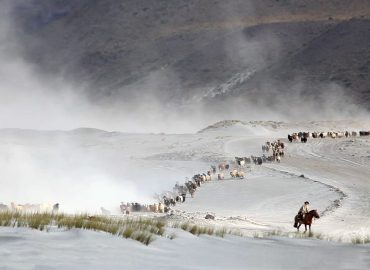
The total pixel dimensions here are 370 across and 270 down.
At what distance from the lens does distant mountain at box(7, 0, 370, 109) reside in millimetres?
137250

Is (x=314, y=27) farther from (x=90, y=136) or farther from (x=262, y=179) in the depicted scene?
(x=262, y=179)

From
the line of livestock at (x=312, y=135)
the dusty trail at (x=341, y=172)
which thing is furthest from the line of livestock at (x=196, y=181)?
the line of livestock at (x=312, y=135)

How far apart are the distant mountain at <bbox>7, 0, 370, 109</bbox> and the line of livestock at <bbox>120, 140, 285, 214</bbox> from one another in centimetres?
6603

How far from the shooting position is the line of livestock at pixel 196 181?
3453 cm

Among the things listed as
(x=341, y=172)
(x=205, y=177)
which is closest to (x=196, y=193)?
(x=205, y=177)

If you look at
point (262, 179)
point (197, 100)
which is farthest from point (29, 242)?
point (197, 100)

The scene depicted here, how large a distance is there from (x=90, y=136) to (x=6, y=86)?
86.6m

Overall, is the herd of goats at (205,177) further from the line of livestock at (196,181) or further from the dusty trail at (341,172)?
the dusty trail at (341,172)

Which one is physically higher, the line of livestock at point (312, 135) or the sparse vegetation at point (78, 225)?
the line of livestock at point (312, 135)

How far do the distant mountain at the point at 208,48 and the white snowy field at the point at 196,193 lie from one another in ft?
144

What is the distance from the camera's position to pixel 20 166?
62.8 metres

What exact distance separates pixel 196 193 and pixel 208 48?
389 feet

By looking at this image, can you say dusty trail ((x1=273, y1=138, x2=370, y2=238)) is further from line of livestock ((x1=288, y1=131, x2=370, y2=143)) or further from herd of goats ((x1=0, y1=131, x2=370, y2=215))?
herd of goats ((x1=0, y1=131, x2=370, y2=215))

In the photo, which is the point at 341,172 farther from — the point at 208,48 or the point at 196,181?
the point at 208,48
